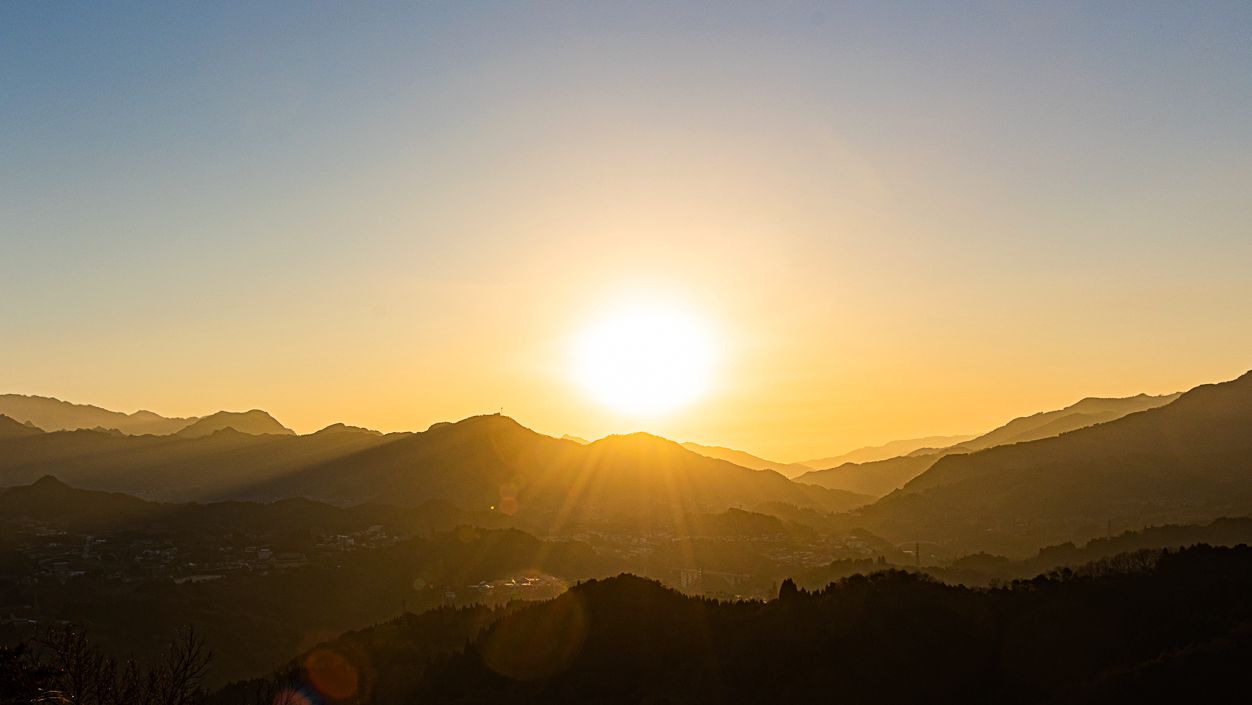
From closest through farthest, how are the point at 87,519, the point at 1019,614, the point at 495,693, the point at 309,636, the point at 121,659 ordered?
the point at 1019,614, the point at 495,693, the point at 121,659, the point at 309,636, the point at 87,519

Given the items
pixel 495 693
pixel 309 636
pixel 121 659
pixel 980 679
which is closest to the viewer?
pixel 980 679

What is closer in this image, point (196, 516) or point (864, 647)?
point (864, 647)

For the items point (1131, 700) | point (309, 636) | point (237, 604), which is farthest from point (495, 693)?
point (237, 604)

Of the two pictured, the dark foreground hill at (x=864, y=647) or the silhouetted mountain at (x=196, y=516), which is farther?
the silhouetted mountain at (x=196, y=516)

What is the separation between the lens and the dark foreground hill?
161 ft

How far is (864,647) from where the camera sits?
5703cm

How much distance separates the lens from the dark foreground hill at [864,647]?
1932 inches

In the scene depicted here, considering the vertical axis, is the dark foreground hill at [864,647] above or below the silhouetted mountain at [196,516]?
below

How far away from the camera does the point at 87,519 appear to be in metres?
182

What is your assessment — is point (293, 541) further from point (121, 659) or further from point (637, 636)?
point (637, 636)

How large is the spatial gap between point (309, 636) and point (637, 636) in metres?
58.5

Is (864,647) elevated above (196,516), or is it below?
below

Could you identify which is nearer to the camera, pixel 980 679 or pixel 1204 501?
pixel 980 679

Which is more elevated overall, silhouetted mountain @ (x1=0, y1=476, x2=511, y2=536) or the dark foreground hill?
silhouetted mountain @ (x1=0, y1=476, x2=511, y2=536)
